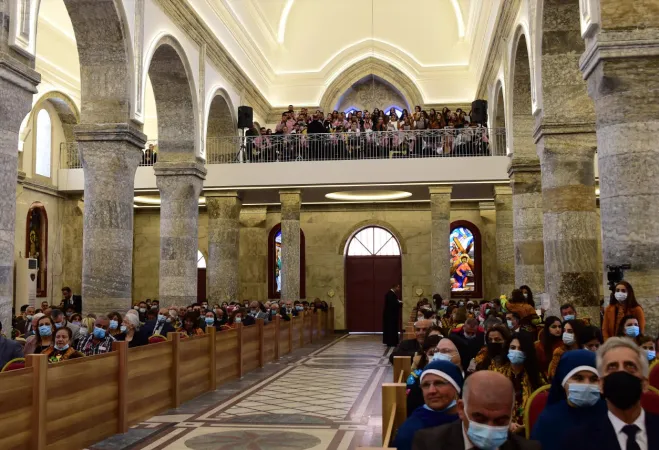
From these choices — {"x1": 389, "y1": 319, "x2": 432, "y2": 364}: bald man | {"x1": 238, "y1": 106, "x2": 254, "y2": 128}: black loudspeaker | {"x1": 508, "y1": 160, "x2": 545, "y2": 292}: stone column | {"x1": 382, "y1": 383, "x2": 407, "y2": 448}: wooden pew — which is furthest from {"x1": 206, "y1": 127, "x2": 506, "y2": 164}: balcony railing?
{"x1": 382, "y1": 383, "x2": 407, "y2": 448}: wooden pew

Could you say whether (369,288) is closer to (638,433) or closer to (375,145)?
(375,145)

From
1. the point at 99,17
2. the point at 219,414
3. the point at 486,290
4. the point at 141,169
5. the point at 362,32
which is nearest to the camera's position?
the point at 219,414

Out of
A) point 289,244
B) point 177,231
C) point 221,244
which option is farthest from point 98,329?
point 289,244

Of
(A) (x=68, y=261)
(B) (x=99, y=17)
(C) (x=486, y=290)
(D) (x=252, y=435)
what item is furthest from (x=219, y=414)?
(C) (x=486, y=290)

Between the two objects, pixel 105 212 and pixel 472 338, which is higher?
pixel 105 212

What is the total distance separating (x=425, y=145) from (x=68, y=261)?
1176 cm

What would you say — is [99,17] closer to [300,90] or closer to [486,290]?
[300,90]

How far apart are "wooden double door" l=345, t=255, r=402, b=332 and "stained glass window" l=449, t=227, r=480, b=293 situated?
195cm

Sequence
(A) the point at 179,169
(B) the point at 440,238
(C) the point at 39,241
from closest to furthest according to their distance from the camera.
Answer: (A) the point at 179,169
(B) the point at 440,238
(C) the point at 39,241

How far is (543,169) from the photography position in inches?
469

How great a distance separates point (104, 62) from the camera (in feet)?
45.3

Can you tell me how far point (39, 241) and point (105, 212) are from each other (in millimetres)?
9783

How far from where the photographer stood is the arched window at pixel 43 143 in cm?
2167

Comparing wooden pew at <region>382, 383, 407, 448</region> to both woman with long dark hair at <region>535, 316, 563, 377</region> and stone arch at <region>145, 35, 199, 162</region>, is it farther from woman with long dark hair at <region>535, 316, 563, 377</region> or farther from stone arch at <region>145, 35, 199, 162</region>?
stone arch at <region>145, 35, 199, 162</region>
